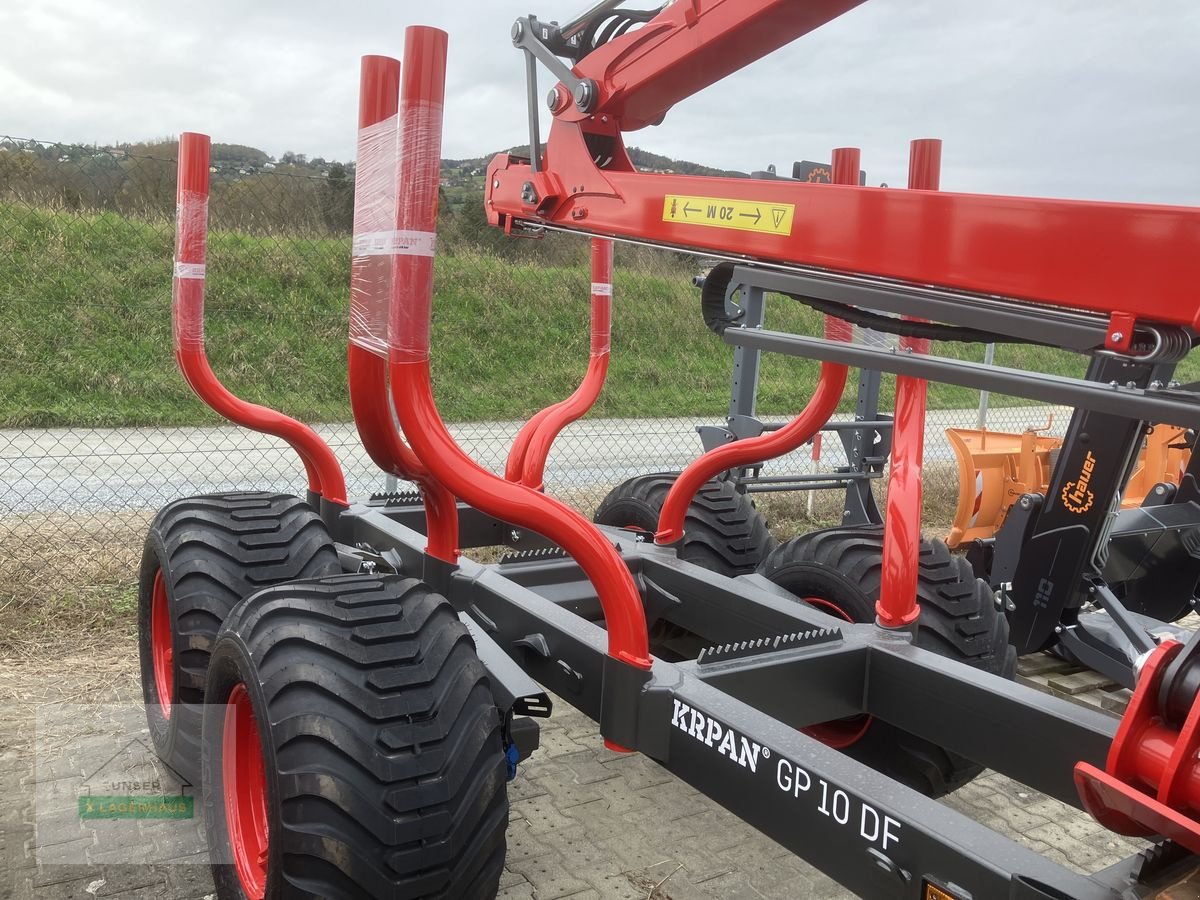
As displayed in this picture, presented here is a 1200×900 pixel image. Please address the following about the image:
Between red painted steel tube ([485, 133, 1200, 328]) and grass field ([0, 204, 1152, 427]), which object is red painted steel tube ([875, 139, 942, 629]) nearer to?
red painted steel tube ([485, 133, 1200, 328])

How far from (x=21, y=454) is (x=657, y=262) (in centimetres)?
1015

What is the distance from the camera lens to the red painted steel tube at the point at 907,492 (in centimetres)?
312

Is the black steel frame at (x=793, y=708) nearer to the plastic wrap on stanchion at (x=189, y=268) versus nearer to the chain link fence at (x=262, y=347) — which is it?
the plastic wrap on stanchion at (x=189, y=268)

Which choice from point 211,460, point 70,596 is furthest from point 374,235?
point 211,460

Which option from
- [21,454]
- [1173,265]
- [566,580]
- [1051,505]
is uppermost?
[1173,265]

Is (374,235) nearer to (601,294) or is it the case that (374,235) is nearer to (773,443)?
(773,443)

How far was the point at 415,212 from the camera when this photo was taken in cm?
246

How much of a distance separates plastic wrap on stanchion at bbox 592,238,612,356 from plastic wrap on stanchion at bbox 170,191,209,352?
1630 millimetres

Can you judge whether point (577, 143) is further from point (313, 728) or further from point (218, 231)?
point (218, 231)

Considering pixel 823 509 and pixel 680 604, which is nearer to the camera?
pixel 680 604

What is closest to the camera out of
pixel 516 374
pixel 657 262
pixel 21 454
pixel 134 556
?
pixel 134 556

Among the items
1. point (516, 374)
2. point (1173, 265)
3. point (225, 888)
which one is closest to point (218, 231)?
point (516, 374)

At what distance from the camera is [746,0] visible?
8.38ft

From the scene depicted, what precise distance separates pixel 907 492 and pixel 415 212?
170 centimetres
